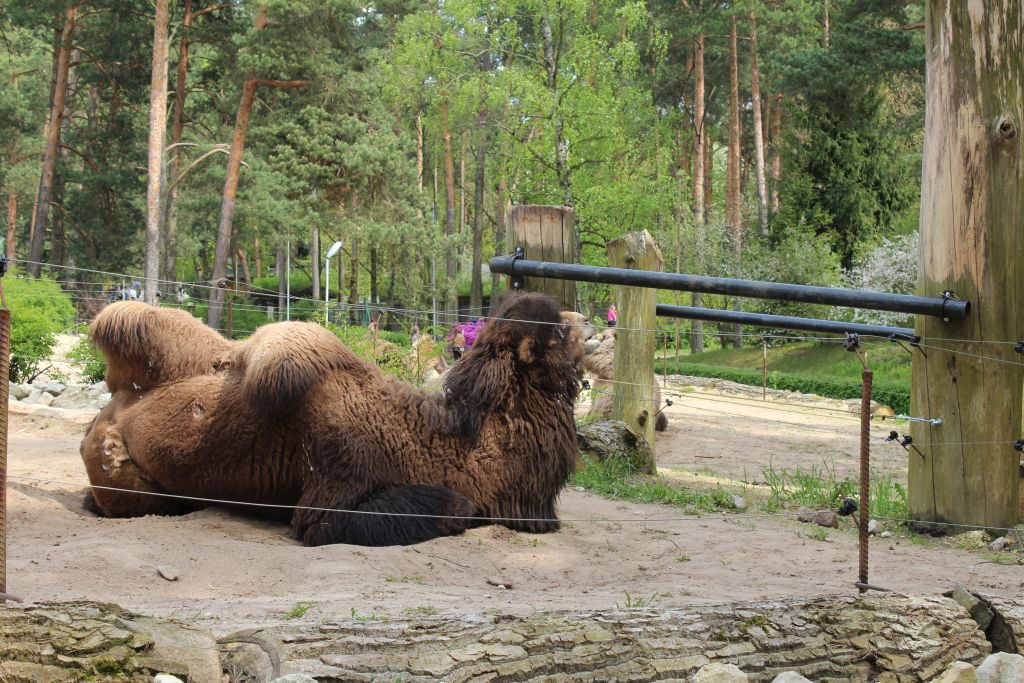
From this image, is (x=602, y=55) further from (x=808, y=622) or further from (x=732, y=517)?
(x=808, y=622)

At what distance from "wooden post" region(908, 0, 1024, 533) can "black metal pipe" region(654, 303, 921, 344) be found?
0.30 meters

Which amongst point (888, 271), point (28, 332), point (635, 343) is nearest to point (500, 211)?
point (888, 271)

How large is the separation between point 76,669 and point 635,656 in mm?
1774

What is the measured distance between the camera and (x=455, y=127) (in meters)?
41.1

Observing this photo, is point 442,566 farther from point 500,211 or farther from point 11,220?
point 11,220

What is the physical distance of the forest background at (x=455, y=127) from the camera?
1094 inches

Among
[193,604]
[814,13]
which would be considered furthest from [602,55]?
[193,604]

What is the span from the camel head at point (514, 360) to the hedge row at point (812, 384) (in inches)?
560

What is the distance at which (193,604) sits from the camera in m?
4.18

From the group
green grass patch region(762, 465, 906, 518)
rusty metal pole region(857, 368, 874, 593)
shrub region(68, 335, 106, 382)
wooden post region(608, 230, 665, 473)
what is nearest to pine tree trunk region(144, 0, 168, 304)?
shrub region(68, 335, 106, 382)

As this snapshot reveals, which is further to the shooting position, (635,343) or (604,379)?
(604,379)

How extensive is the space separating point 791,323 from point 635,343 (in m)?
2.62

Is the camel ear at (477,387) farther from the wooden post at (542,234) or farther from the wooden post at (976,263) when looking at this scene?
the wooden post at (976,263)

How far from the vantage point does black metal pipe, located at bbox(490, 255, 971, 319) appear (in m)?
5.79
